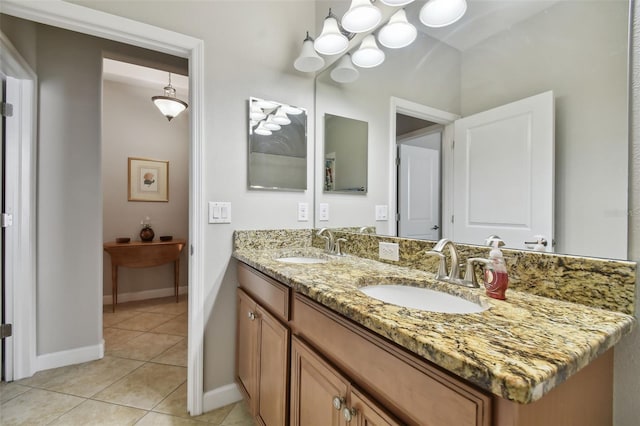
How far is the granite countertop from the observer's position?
44cm

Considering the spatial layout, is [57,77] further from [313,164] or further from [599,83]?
[599,83]

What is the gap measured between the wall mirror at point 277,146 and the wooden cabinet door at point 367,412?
1331 millimetres

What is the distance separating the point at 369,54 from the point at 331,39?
240 millimetres

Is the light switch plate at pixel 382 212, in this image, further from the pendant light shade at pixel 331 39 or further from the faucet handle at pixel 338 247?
the pendant light shade at pixel 331 39

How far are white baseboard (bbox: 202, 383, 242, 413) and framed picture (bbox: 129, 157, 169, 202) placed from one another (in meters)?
2.85

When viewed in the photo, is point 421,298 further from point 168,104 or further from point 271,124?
point 168,104

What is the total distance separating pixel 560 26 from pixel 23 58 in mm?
2856

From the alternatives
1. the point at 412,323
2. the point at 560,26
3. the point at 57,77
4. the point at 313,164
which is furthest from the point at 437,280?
the point at 57,77

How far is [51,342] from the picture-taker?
6.74ft

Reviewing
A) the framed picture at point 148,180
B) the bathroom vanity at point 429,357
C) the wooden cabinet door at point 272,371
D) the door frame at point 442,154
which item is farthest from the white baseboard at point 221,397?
the framed picture at point 148,180

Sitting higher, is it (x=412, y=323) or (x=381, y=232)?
A: (x=381, y=232)

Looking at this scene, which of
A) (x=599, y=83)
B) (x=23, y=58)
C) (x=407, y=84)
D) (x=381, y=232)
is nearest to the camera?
(x=599, y=83)

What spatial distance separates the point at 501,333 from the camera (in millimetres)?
583

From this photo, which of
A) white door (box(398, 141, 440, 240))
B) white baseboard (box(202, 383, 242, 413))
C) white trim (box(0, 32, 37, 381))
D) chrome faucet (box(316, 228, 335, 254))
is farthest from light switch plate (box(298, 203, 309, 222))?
white trim (box(0, 32, 37, 381))
